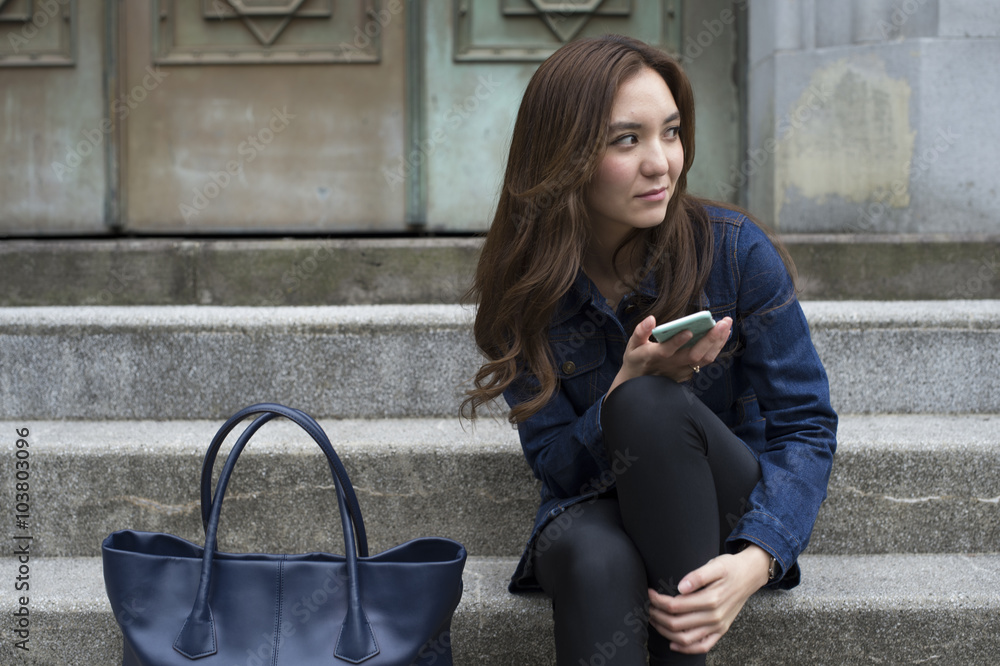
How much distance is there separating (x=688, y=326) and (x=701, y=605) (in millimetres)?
425

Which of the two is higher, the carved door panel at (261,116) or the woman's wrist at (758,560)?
the carved door panel at (261,116)

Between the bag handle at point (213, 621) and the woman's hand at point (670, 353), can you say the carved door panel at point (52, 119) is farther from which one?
the woman's hand at point (670, 353)

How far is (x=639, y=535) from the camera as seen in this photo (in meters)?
1.30

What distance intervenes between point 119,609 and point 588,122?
3.52 ft

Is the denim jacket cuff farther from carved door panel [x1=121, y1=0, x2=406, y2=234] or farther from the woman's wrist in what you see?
carved door panel [x1=121, y1=0, x2=406, y2=234]

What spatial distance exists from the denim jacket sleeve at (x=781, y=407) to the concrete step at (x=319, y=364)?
661mm

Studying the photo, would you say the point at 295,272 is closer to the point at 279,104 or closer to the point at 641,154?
the point at 279,104

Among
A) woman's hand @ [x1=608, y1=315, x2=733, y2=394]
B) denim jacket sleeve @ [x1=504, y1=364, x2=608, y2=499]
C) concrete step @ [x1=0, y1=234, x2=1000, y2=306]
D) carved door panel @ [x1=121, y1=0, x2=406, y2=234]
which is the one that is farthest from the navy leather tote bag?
carved door panel @ [x1=121, y1=0, x2=406, y2=234]

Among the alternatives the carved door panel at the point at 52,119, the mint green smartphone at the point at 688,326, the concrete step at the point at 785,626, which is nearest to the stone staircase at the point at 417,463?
the concrete step at the point at 785,626

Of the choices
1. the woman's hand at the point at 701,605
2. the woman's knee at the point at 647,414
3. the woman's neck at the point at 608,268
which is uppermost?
the woman's neck at the point at 608,268

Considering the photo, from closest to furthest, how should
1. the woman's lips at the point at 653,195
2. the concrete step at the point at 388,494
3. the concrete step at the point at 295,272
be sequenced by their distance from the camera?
the woman's lips at the point at 653,195 → the concrete step at the point at 388,494 → the concrete step at the point at 295,272

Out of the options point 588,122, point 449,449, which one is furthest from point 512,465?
point 588,122

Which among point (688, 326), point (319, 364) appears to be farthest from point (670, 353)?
point (319, 364)

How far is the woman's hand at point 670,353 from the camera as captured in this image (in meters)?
1.25
